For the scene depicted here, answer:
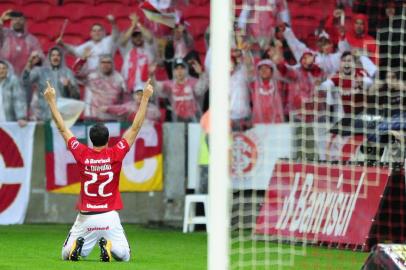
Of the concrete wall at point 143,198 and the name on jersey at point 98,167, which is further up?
the name on jersey at point 98,167

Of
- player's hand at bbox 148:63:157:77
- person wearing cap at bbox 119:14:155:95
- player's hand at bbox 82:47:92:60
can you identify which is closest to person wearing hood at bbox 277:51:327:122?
player's hand at bbox 148:63:157:77

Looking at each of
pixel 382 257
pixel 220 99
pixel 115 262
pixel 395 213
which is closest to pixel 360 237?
pixel 395 213

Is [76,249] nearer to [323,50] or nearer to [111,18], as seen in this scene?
[323,50]

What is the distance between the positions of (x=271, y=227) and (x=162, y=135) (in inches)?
116

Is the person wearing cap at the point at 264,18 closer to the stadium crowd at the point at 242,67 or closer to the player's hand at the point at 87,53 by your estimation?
the stadium crowd at the point at 242,67

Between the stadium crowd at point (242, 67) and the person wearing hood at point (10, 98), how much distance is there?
0.01 meters

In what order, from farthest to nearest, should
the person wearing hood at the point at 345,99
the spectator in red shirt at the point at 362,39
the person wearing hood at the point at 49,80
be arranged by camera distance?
the person wearing hood at the point at 49,80, the spectator in red shirt at the point at 362,39, the person wearing hood at the point at 345,99

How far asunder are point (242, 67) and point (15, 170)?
361 centimetres

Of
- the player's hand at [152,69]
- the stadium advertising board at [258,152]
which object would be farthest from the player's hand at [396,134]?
the player's hand at [152,69]

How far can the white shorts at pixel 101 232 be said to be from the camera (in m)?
11.6

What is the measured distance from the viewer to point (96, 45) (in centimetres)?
1759

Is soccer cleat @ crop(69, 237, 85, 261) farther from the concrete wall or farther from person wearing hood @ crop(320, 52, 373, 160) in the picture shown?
the concrete wall

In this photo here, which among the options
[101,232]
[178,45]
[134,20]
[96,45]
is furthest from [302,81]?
[101,232]

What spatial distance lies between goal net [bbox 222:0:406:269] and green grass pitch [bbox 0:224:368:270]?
0.29 feet
